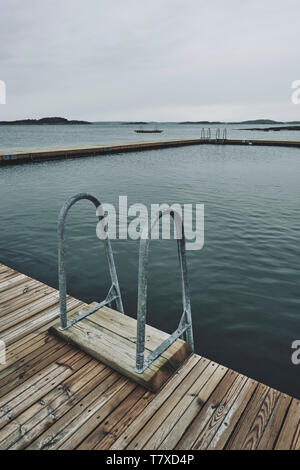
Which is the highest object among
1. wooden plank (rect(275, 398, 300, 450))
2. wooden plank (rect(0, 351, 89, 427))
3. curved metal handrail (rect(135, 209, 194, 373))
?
curved metal handrail (rect(135, 209, 194, 373))

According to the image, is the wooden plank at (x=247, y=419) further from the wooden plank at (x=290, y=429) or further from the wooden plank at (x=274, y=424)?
the wooden plank at (x=290, y=429)

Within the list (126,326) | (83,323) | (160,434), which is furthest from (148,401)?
(83,323)

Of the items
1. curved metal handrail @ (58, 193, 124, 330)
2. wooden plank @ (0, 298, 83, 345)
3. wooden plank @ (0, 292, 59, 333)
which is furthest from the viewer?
wooden plank @ (0, 292, 59, 333)

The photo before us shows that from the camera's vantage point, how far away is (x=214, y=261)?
8.48 m

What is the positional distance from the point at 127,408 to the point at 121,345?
82cm

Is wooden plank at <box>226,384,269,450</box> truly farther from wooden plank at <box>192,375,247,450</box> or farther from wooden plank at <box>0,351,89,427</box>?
wooden plank at <box>0,351,89,427</box>

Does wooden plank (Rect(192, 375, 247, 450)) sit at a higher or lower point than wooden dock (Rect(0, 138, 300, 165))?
lower

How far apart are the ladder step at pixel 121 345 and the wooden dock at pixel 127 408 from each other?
0.31 feet

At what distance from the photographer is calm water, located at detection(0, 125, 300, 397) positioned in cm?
540

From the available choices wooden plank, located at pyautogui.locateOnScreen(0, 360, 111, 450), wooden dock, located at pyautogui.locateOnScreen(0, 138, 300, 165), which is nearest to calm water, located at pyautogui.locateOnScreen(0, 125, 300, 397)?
wooden plank, located at pyautogui.locateOnScreen(0, 360, 111, 450)

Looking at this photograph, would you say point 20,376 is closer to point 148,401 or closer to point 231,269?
point 148,401

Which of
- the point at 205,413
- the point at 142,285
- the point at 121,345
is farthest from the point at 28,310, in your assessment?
the point at 205,413

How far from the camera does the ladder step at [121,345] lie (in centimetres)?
320

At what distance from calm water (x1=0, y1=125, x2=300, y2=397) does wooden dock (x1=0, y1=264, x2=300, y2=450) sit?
5.92 ft
